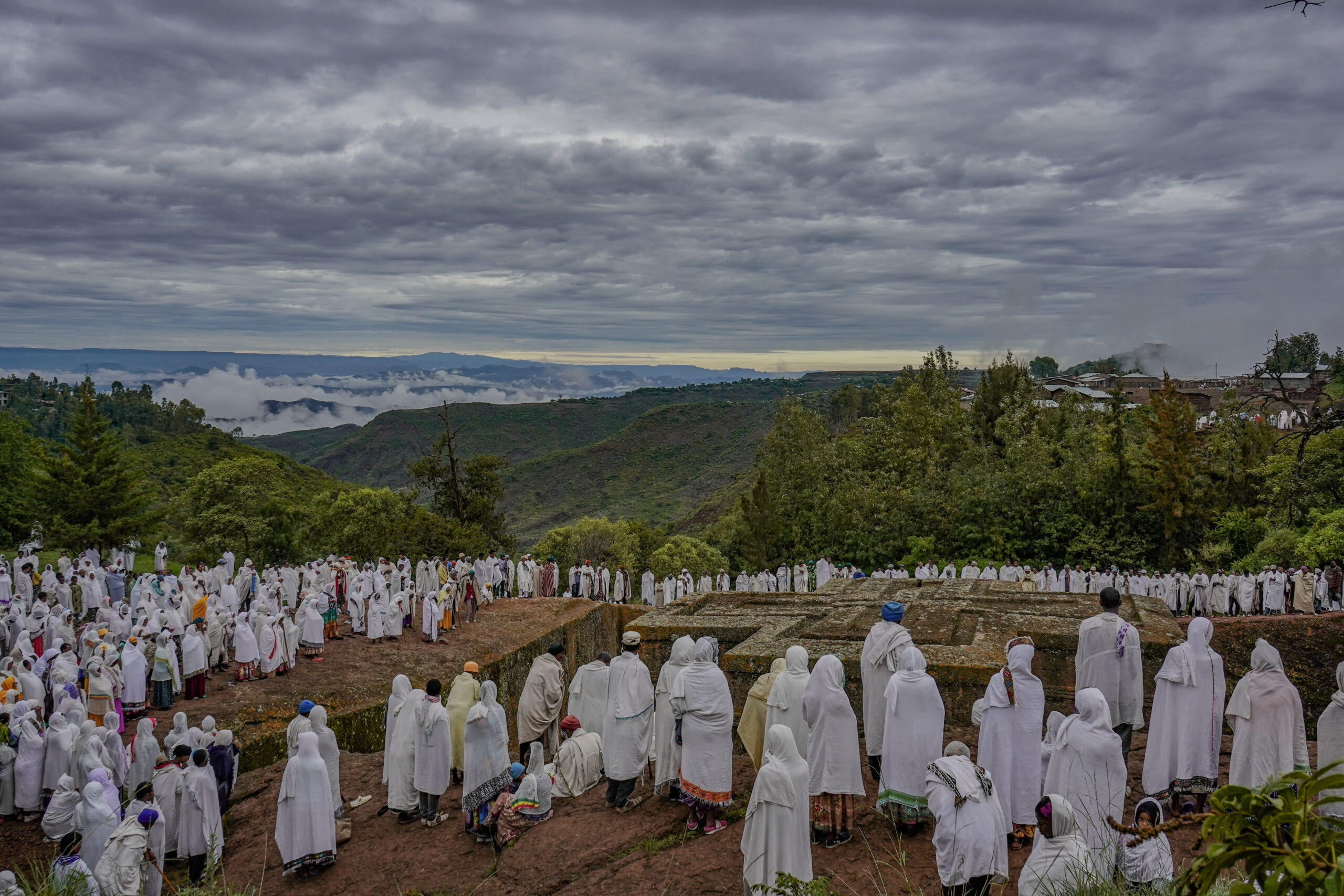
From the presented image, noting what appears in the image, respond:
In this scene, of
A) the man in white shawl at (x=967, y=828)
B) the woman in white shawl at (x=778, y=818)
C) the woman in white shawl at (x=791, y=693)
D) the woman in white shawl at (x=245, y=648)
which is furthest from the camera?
the woman in white shawl at (x=245, y=648)

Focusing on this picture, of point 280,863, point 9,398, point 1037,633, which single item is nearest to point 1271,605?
point 1037,633

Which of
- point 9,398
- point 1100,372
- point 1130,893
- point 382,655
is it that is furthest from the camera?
point 1100,372

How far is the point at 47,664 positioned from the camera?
11672 millimetres

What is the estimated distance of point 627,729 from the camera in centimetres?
718

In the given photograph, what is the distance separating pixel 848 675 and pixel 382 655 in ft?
34.6

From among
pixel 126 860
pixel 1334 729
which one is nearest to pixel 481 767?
pixel 126 860

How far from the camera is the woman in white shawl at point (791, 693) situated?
6.27 m

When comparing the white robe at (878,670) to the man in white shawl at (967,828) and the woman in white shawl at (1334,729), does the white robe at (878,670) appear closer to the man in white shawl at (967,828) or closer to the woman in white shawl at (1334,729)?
the man in white shawl at (967,828)

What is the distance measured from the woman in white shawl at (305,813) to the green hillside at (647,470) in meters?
65.3

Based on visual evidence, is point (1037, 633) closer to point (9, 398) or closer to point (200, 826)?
point (200, 826)

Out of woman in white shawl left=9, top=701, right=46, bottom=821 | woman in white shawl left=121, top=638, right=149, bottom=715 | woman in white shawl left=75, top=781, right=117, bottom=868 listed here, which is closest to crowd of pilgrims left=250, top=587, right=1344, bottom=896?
woman in white shawl left=75, top=781, right=117, bottom=868

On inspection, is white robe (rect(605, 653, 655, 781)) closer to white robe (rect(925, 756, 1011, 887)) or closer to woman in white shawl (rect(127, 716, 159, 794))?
white robe (rect(925, 756, 1011, 887))

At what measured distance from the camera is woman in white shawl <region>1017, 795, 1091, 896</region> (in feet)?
13.7

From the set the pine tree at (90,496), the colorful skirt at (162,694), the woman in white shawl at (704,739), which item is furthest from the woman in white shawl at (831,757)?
the pine tree at (90,496)
